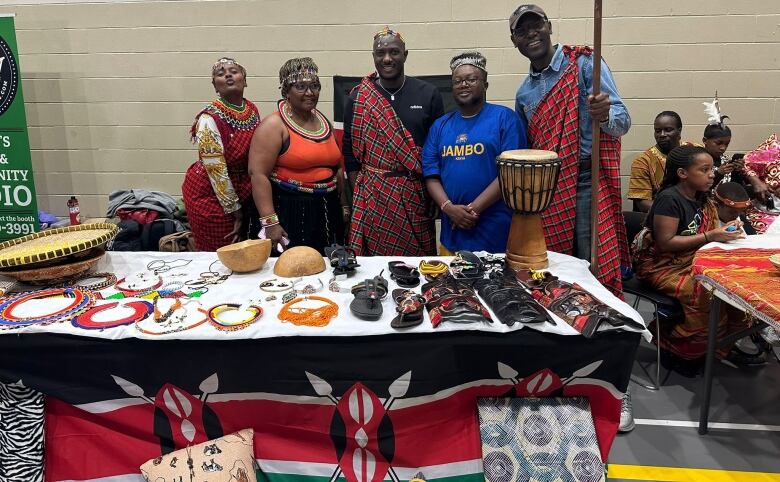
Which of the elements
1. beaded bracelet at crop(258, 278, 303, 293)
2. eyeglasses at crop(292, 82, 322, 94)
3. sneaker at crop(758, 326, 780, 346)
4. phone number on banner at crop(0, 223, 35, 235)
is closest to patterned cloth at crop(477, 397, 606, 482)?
beaded bracelet at crop(258, 278, 303, 293)

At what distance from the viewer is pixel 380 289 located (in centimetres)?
166

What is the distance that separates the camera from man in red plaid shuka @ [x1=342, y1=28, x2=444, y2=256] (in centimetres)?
242

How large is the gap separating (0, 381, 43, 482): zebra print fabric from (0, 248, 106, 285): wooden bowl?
1.20 feet

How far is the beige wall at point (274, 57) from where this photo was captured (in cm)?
385

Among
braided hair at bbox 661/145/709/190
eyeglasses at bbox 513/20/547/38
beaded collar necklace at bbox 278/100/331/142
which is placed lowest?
braided hair at bbox 661/145/709/190

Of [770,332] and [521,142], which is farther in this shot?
[770,332]

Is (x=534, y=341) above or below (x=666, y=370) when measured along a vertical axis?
above

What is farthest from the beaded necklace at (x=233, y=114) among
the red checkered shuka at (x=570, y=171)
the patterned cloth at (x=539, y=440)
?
the patterned cloth at (x=539, y=440)

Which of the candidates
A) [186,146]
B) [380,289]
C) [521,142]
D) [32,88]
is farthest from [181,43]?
[380,289]

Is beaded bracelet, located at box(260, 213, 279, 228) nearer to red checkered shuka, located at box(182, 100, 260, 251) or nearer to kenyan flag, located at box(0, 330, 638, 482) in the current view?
red checkered shuka, located at box(182, 100, 260, 251)

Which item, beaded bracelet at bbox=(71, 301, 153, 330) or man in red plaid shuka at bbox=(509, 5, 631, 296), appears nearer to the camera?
beaded bracelet at bbox=(71, 301, 153, 330)

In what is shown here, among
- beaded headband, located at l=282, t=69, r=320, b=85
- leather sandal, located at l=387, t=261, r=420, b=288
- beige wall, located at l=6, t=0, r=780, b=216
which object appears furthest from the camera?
beige wall, located at l=6, t=0, r=780, b=216

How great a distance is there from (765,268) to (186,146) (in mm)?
3964

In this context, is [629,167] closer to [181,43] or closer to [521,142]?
[521,142]
